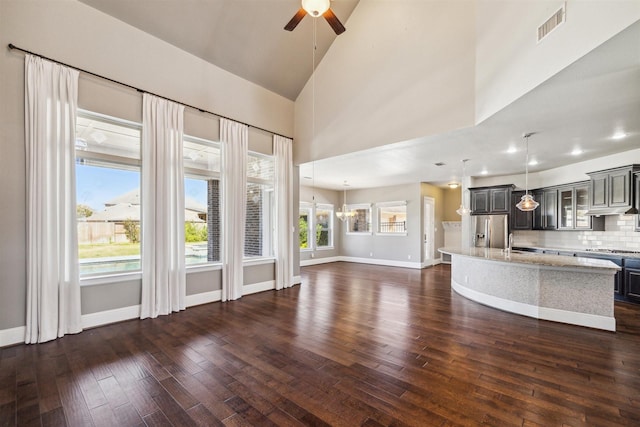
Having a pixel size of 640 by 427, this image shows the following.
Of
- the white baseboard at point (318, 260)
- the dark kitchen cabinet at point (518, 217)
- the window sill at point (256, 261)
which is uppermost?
the dark kitchen cabinet at point (518, 217)

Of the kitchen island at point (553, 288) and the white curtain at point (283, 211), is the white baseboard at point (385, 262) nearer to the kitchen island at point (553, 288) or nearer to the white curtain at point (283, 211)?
the kitchen island at point (553, 288)

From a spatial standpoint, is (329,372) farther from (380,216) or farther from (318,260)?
(380,216)

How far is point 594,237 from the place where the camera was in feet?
19.9

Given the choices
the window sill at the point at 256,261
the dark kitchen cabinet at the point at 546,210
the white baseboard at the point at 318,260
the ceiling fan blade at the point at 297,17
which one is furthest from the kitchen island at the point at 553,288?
the white baseboard at the point at 318,260

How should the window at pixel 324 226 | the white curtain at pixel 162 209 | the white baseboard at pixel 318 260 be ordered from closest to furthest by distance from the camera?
1. the white curtain at pixel 162 209
2. the white baseboard at pixel 318 260
3. the window at pixel 324 226

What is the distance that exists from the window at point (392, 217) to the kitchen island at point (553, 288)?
4638 millimetres

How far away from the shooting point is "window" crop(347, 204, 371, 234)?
1041 centimetres

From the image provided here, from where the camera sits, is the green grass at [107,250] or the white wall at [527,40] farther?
the green grass at [107,250]

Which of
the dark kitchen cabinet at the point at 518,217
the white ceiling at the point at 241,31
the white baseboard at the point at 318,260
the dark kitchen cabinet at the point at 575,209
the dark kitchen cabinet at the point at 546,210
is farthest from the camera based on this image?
the white baseboard at the point at 318,260

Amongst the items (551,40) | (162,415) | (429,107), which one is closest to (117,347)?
(162,415)

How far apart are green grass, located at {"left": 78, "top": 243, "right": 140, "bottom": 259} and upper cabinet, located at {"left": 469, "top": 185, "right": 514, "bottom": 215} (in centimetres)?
806

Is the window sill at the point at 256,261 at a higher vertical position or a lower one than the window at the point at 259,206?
lower

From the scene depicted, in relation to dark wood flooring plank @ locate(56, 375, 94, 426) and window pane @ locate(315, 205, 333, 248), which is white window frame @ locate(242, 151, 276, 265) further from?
window pane @ locate(315, 205, 333, 248)

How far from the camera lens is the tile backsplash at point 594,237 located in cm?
544
